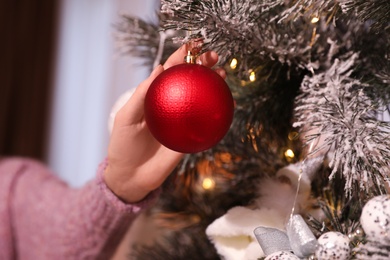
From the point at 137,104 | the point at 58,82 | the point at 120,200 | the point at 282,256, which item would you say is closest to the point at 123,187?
the point at 120,200

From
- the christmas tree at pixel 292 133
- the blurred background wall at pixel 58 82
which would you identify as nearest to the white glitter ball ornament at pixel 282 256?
the christmas tree at pixel 292 133

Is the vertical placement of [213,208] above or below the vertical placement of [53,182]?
above

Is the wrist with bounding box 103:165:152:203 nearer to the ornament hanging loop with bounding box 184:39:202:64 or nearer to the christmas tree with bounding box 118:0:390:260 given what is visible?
the christmas tree with bounding box 118:0:390:260

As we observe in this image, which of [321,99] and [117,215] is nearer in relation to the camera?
[321,99]

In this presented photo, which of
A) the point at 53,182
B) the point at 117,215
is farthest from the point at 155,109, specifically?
the point at 53,182

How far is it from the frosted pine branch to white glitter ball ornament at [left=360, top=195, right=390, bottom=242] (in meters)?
0.04

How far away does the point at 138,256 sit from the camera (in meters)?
0.67

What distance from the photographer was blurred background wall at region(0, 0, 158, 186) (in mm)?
1581

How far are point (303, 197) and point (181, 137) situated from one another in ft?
0.55

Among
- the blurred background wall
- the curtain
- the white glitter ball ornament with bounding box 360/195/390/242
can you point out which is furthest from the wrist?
the curtain

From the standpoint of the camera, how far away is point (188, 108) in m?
0.37

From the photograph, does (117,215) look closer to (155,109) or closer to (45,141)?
(155,109)

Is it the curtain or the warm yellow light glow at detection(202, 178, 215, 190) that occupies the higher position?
the warm yellow light glow at detection(202, 178, 215, 190)

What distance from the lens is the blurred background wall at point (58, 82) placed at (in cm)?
158
